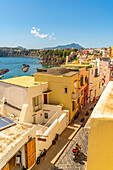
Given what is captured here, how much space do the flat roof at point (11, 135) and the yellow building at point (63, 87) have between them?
32.6ft

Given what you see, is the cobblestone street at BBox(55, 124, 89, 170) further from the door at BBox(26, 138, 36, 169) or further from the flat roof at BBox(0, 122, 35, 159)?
the flat roof at BBox(0, 122, 35, 159)

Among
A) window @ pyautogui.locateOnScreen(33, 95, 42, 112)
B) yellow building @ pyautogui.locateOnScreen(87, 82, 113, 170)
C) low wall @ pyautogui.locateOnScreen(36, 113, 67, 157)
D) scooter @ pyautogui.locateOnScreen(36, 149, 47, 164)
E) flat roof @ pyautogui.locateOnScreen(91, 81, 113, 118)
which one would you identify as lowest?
scooter @ pyautogui.locateOnScreen(36, 149, 47, 164)

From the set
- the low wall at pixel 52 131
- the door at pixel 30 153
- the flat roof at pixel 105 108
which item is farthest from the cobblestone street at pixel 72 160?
Result: the flat roof at pixel 105 108

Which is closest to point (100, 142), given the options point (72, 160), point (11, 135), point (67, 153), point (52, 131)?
point (11, 135)

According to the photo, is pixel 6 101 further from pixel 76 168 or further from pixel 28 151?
pixel 76 168

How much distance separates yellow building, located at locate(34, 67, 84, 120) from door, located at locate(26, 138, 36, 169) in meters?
9.92

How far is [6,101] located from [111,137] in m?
19.1

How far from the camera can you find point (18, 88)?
19.3 metres

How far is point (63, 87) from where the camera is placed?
68.8 ft

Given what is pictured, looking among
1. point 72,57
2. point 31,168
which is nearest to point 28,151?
point 31,168

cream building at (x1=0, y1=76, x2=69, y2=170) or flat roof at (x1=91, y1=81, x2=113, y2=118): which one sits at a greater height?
flat roof at (x1=91, y1=81, x2=113, y2=118)

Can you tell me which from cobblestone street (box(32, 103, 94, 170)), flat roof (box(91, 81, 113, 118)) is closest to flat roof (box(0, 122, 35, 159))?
cobblestone street (box(32, 103, 94, 170))

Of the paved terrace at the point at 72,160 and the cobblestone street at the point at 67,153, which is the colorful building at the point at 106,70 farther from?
the paved terrace at the point at 72,160

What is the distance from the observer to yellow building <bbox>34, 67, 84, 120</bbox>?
2069 centimetres
